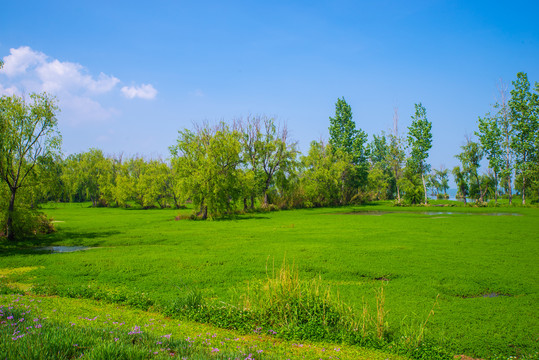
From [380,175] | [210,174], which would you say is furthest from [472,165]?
[210,174]

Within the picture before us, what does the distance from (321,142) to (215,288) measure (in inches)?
2333

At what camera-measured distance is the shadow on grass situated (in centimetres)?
1722

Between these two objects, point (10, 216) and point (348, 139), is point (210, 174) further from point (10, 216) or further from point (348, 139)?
point (348, 139)

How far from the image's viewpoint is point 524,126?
170 feet

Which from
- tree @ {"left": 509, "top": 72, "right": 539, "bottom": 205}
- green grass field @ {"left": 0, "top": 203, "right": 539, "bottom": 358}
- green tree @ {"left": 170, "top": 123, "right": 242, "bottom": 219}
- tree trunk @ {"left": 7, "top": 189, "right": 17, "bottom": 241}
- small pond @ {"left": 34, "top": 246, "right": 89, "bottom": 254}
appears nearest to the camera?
green grass field @ {"left": 0, "top": 203, "right": 539, "bottom": 358}

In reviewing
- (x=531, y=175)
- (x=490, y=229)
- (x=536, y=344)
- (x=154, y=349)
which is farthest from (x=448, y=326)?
(x=531, y=175)

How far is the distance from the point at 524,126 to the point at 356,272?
184ft

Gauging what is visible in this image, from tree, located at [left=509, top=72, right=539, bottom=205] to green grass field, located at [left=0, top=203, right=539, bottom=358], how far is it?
37.5m

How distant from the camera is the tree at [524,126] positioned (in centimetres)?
5047

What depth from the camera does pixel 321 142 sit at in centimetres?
6706

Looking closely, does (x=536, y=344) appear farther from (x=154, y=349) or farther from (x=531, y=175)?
(x=531, y=175)

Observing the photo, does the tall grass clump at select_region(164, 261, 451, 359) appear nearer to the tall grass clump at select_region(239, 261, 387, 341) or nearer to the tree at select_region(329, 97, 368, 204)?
the tall grass clump at select_region(239, 261, 387, 341)

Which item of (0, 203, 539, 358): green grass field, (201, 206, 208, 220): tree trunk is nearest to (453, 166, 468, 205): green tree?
(0, 203, 539, 358): green grass field

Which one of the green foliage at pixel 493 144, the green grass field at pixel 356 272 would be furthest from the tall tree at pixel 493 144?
the green grass field at pixel 356 272
